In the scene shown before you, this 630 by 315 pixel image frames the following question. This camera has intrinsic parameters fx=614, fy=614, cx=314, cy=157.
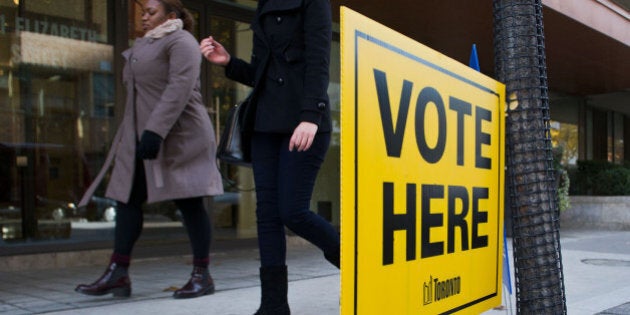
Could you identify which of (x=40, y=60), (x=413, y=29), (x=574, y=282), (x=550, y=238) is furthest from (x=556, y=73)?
(x=550, y=238)

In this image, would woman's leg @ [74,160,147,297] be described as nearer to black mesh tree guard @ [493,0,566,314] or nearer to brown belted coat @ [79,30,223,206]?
brown belted coat @ [79,30,223,206]

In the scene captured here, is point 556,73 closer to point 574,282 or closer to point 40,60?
point 574,282

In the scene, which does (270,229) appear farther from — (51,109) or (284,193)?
(51,109)

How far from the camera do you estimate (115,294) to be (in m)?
3.63

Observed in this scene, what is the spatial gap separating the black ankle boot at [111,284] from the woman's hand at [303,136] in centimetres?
168

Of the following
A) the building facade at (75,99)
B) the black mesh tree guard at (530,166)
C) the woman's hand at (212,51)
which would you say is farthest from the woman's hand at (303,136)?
the building facade at (75,99)

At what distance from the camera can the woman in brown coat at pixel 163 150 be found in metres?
3.59

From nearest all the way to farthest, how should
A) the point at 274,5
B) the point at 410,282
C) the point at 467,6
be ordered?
the point at 410,282
the point at 274,5
the point at 467,6

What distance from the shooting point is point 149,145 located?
3.38 meters

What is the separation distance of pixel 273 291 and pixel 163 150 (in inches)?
53.0

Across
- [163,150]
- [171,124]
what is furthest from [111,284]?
[171,124]

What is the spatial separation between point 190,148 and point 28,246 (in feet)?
8.71

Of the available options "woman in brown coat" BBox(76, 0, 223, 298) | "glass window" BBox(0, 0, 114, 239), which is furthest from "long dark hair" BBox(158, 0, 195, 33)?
"glass window" BBox(0, 0, 114, 239)

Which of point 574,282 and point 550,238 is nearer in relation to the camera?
point 550,238
